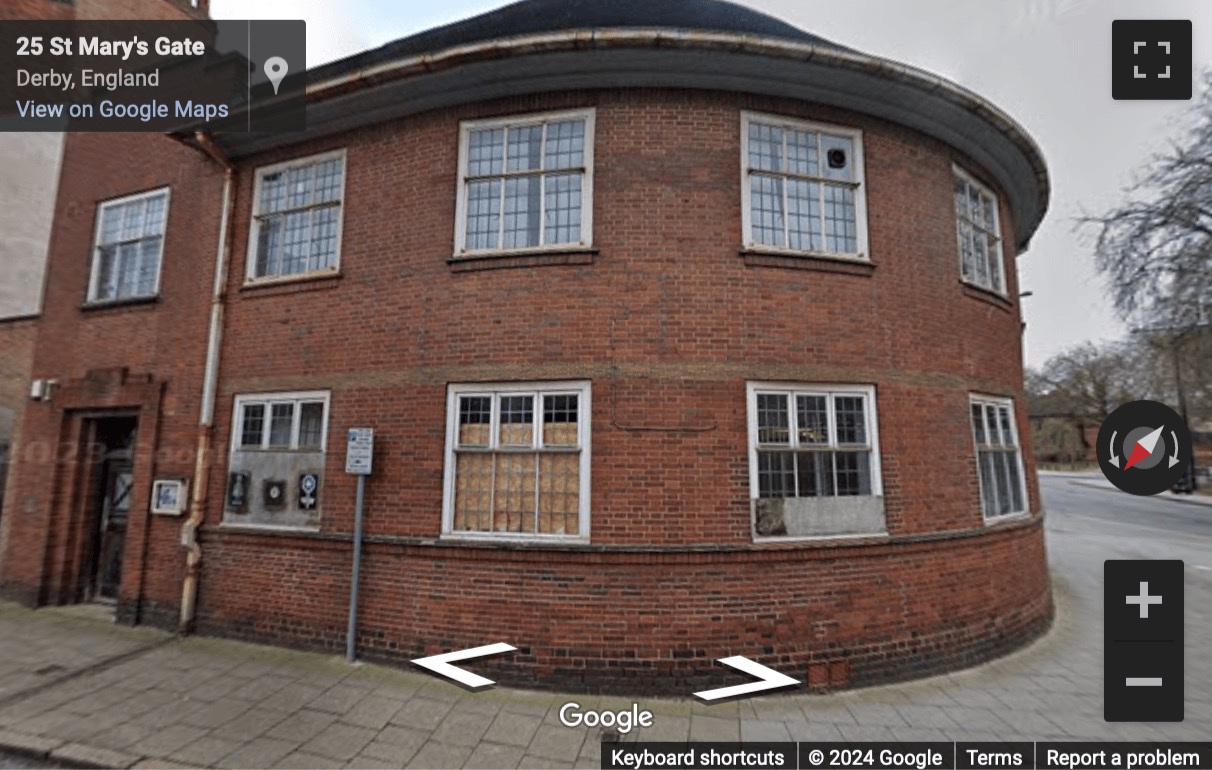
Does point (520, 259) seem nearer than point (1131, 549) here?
Yes

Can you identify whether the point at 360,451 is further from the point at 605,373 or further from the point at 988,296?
the point at 988,296

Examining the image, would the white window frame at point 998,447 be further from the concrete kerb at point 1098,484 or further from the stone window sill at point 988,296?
the concrete kerb at point 1098,484

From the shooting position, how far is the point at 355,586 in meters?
6.23

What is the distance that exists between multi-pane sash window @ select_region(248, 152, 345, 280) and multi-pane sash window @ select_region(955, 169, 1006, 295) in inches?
321

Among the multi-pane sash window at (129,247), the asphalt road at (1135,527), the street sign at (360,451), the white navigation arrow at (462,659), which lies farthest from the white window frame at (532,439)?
the asphalt road at (1135,527)

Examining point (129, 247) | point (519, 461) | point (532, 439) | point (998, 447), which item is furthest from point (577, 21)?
point (998, 447)

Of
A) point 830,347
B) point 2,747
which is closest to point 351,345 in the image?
point 2,747

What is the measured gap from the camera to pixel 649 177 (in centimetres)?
642

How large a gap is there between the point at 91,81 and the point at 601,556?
12.6 metres

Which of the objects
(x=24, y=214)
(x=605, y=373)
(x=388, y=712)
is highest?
(x=24, y=214)

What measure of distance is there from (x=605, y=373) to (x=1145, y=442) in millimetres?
4336

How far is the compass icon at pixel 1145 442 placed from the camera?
3.88 m

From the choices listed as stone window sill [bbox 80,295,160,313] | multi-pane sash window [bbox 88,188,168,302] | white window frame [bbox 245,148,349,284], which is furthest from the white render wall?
white window frame [bbox 245,148,349,284]

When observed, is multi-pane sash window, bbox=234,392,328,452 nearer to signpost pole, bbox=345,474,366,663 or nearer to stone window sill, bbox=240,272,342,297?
signpost pole, bbox=345,474,366,663
